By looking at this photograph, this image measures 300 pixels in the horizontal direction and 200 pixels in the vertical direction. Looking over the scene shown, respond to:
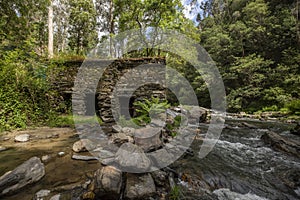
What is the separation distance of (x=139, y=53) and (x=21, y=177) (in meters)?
11.7

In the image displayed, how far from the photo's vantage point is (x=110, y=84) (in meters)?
7.32

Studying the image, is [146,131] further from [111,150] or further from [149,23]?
[149,23]

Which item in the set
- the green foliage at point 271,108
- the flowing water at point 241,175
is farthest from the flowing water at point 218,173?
the green foliage at point 271,108

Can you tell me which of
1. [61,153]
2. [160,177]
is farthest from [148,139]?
[61,153]

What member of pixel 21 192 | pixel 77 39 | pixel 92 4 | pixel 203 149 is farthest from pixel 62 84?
pixel 92 4

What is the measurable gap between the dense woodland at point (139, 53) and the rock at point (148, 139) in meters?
4.23

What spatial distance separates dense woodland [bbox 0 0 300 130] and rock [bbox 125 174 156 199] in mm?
4897

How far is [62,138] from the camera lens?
4.47 m

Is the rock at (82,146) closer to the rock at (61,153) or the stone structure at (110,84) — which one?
the rock at (61,153)

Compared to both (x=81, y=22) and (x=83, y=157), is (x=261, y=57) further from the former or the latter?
(x=83, y=157)

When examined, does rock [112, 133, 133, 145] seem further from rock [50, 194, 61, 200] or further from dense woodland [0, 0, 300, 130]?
dense woodland [0, 0, 300, 130]

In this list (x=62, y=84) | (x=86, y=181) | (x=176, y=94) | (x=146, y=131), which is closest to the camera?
(x=86, y=181)

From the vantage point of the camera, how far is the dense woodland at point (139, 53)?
5785 mm

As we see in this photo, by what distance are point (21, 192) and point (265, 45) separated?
930 inches
